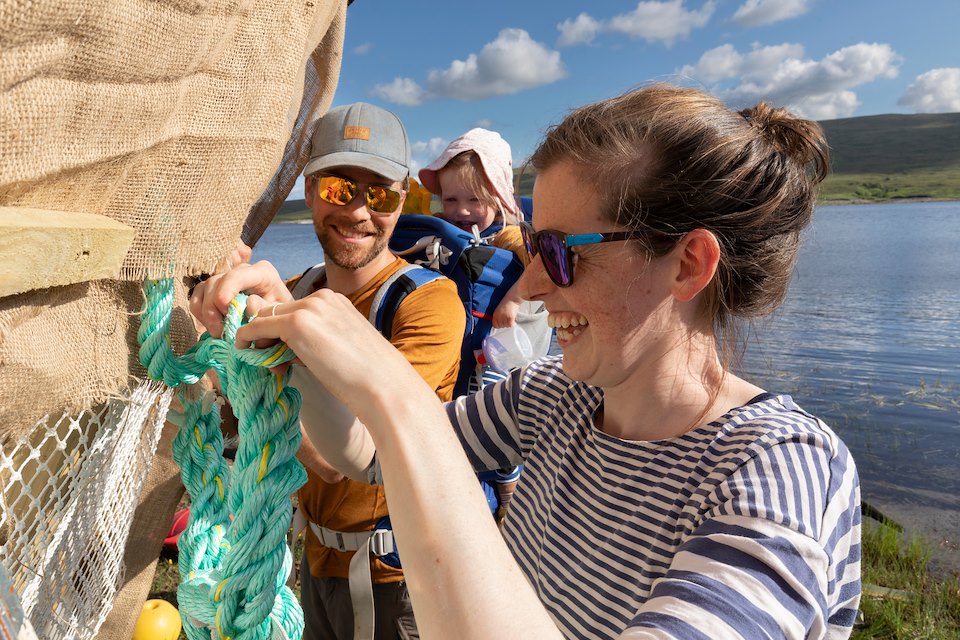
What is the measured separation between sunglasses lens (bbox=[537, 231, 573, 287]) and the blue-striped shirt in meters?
0.38

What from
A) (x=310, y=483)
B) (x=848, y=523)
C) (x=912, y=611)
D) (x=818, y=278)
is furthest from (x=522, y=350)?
(x=818, y=278)

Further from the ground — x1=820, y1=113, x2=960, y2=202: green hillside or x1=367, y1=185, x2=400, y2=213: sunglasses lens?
x1=820, y1=113, x2=960, y2=202: green hillside

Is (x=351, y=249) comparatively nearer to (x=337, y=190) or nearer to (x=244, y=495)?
(x=337, y=190)

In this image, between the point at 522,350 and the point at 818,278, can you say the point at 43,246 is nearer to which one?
the point at 522,350

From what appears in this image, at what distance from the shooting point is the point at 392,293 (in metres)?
2.71

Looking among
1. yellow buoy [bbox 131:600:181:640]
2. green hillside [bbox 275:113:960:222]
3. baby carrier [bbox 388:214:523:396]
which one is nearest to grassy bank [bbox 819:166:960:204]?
green hillside [bbox 275:113:960:222]

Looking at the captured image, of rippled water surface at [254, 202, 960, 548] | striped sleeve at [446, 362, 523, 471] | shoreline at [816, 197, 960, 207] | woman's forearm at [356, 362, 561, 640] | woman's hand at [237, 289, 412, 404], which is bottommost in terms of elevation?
rippled water surface at [254, 202, 960, 548]

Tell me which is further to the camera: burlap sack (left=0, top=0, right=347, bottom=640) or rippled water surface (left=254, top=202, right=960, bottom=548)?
rippled water surface (left=254, top=202, right=960, bottom=548)

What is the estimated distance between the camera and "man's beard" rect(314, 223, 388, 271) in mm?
2832

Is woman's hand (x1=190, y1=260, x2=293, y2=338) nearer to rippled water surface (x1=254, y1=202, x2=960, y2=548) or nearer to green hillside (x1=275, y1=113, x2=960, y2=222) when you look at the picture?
rippled water surface (x1=254, y1=202, x2=960, y2=548)

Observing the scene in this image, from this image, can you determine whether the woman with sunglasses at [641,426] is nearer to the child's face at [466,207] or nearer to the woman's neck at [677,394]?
the woman's neck at [677,394]

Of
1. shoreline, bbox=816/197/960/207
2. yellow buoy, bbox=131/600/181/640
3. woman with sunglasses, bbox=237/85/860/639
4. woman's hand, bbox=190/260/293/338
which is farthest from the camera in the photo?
shoreline, bbox=816/197/960/207

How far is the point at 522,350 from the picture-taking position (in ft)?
11.1

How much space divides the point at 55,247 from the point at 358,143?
211 cm
